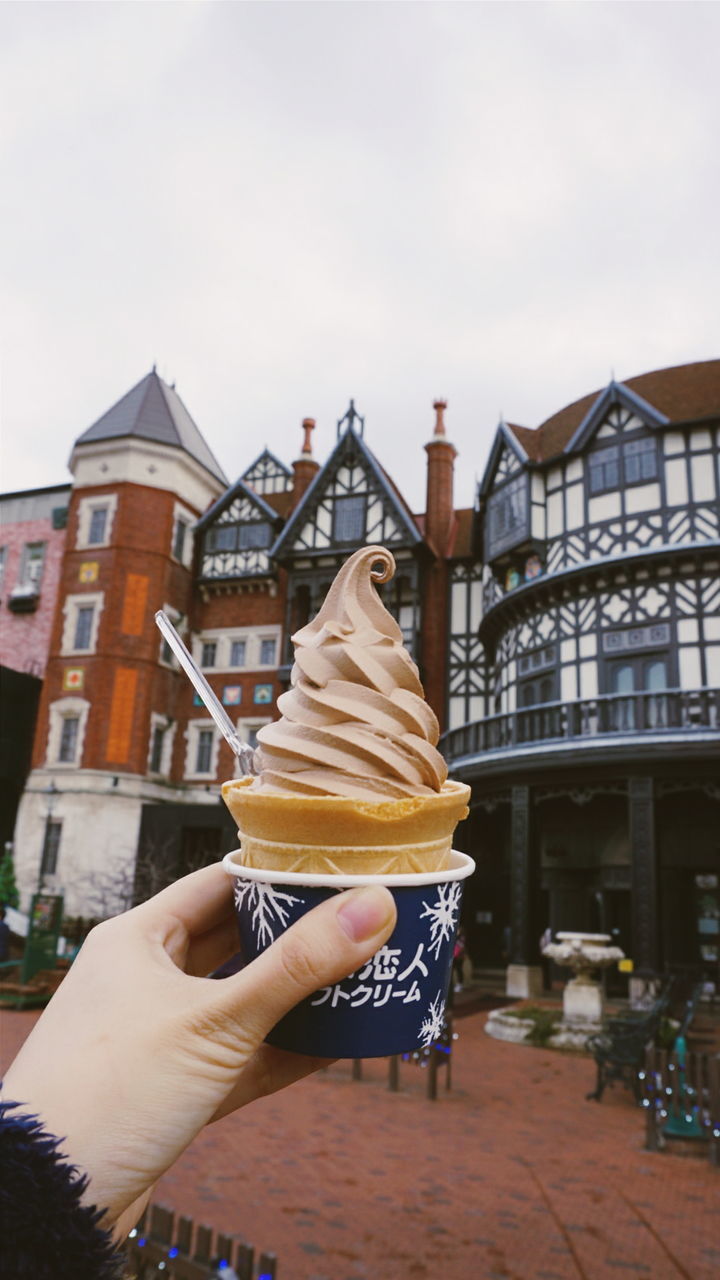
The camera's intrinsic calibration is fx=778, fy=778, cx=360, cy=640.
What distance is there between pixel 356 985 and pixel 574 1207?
22.1 ft

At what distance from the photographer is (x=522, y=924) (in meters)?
Answer: 19.0

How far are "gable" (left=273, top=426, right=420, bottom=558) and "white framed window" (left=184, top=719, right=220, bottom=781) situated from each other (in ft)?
24.7

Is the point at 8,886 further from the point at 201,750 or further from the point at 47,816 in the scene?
the point at 201,750

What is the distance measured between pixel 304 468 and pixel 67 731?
46.4 ft

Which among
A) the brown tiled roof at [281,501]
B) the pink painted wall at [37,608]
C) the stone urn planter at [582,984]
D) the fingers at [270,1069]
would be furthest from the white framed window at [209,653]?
the fingers at [270,1069]

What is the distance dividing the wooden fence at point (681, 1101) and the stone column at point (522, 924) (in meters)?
9.32

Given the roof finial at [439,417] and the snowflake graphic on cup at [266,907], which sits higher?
the roof finial at [439,417]

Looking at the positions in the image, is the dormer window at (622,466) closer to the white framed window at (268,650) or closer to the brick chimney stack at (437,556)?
the brick chimney stack at (437,556)

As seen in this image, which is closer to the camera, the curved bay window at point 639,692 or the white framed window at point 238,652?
the curved bay window at point 639,692

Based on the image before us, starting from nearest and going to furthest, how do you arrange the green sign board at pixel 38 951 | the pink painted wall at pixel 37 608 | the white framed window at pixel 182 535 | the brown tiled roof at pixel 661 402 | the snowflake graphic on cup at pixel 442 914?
the snowflake graphic on cup at pixel 442 914 → the green sign board at pixel 38 951 → the brown tiled roof at pixel 661 402 → the white framed window at pixel 182 535 → the pink painted wall at pixel 37 608

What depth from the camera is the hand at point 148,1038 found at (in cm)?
171

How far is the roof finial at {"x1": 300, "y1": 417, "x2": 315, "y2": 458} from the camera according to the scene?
3301 cm

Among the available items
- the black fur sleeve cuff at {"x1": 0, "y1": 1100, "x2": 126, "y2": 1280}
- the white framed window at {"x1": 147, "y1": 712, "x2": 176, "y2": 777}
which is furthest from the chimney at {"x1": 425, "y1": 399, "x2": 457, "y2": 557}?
the black fur sleeve cuff at {"x1": 0, "y1": 1100, "x2": 126, "y2": 1280}

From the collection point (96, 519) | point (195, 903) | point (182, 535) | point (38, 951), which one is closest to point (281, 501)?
point (182, 535)
